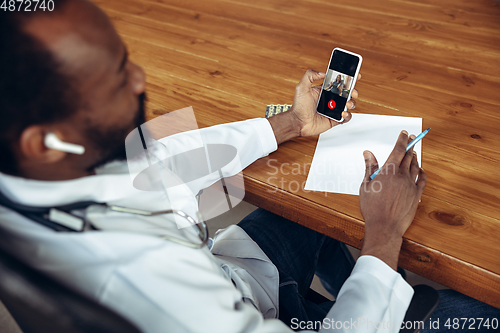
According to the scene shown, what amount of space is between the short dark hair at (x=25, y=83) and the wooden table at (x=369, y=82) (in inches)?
18.8

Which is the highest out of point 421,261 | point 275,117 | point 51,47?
point 51,47

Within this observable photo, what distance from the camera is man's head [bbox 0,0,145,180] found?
370mm

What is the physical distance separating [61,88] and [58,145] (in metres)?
0.06

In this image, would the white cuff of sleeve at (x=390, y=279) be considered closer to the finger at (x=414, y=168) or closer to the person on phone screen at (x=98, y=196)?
the person on phone screen at (x=98, y=196)

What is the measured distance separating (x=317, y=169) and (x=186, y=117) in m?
0.38

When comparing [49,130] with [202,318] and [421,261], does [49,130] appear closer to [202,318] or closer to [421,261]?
[202,318]

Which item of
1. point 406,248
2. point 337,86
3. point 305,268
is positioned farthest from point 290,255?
point 337,86

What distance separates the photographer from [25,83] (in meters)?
0.37

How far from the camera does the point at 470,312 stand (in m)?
0.74

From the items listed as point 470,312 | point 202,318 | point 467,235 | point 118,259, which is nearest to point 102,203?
point 118,259

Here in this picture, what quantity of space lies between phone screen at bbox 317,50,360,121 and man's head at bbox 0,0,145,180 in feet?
1.72

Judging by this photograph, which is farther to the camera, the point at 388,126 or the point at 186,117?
the point at 186,117

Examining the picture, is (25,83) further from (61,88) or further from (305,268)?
(305,268)

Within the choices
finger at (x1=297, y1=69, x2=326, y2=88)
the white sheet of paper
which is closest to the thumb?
the white sheet of paper
